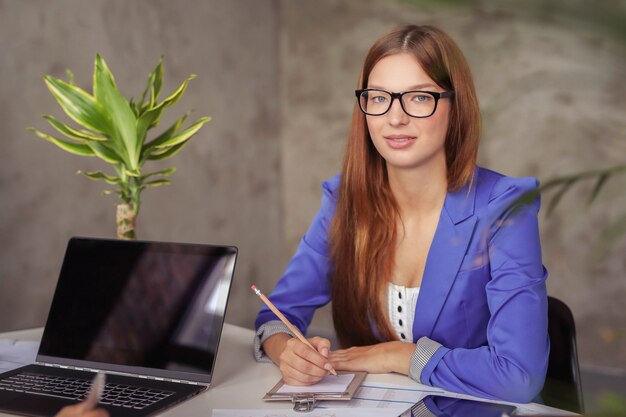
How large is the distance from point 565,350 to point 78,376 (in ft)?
3.46

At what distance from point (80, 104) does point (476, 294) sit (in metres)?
1.13

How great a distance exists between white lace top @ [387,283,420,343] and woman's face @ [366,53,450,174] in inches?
12.5

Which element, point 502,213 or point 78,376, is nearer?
point 502,213

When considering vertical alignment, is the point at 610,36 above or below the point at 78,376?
above

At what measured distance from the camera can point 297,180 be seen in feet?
16.1

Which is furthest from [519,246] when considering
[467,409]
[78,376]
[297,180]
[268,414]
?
[297,180]

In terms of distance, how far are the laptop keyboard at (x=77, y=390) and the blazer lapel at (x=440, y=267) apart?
65 centimetres

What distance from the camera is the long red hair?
161 centimetres

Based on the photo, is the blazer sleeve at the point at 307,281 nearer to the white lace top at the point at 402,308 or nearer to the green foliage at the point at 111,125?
the white lace top at the point at 402,308

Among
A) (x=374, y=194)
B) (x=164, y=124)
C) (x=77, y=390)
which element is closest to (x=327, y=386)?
(x=77, y=390)

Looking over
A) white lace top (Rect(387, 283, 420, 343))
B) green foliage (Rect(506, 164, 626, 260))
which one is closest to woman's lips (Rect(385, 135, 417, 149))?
white lace top (Rect(387, 283, 420, 343))

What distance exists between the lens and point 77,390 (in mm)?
1236

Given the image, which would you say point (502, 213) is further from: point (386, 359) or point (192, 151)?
point (192, 151)

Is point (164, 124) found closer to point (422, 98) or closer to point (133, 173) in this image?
point (133, 173)
